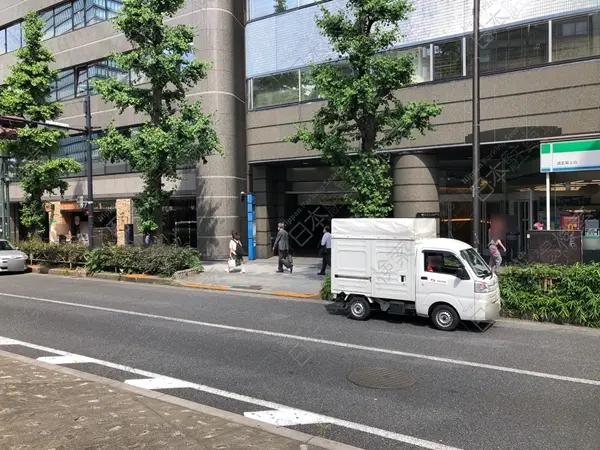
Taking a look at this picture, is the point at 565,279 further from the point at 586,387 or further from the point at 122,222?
the point at 122,222

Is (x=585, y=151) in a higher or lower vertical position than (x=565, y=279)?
higher

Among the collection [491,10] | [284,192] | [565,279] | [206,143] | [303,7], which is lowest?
[565,279]

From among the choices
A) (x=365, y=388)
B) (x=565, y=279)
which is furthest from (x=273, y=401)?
(x=565, y=279)

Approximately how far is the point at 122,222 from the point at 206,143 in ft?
34.7

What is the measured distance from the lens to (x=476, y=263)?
9477mm

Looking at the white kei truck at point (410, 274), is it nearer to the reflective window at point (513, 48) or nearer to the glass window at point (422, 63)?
the reflective window at point (513, 48)

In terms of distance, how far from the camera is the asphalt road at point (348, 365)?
487 centimetres

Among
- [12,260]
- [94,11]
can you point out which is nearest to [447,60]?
[12,260]

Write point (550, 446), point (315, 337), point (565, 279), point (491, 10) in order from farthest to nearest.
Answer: point (491, 10) < point (565, 279) < point (315, 337) < point (550, 446)

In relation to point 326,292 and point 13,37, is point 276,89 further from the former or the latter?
point 13,37

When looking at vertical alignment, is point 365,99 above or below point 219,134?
below

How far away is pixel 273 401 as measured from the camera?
556 centimetres

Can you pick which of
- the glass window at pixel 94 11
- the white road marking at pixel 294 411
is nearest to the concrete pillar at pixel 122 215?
the glass window at pixel 94 11

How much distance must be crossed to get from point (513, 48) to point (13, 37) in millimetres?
30704
